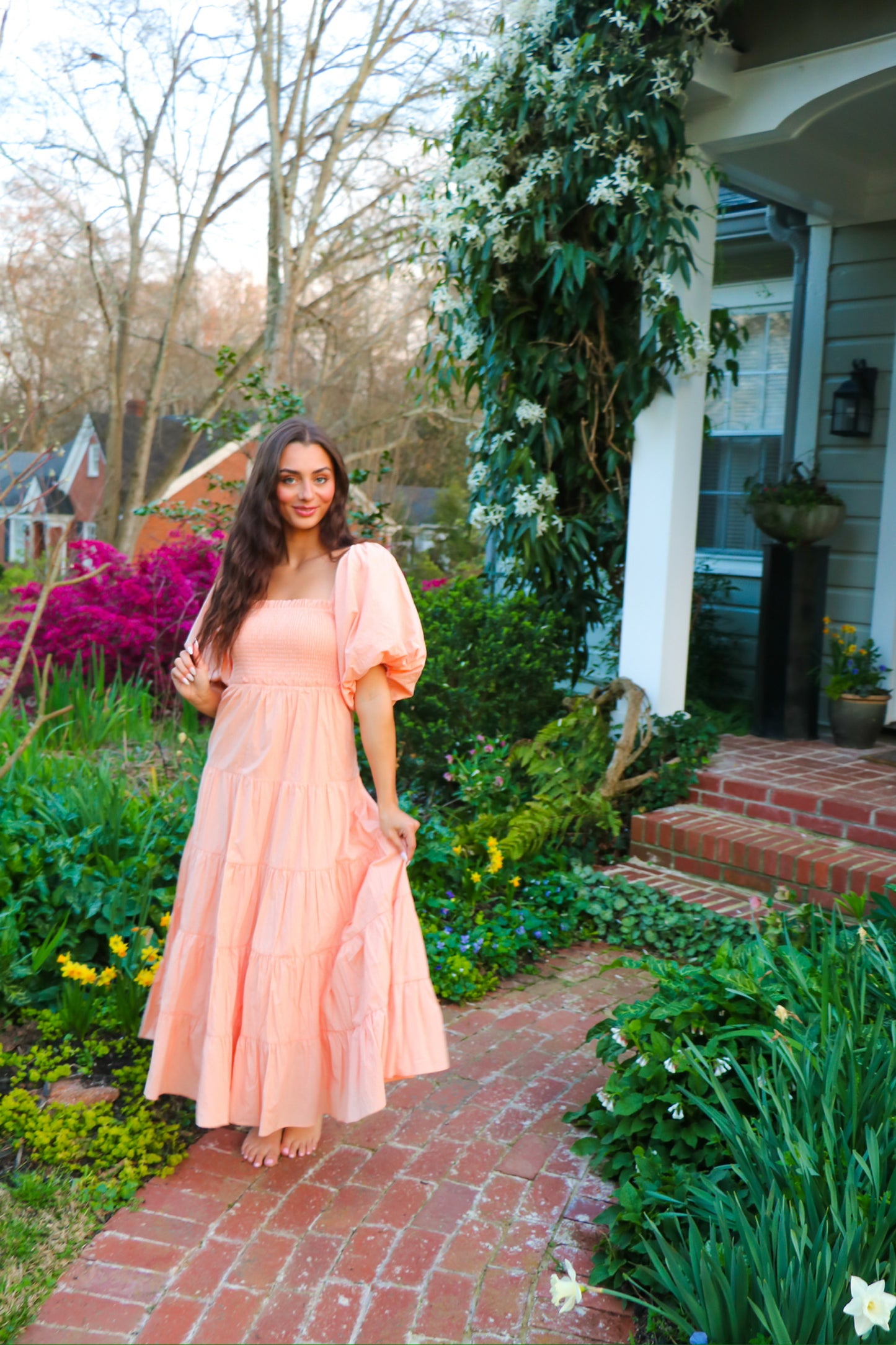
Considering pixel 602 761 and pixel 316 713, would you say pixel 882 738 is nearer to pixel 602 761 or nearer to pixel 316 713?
pixel 602 761

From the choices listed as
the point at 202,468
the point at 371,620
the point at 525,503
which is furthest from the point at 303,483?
the point at 202,468

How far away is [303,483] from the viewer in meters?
2.61

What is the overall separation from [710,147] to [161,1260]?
4.93 m

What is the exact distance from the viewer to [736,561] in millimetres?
7398

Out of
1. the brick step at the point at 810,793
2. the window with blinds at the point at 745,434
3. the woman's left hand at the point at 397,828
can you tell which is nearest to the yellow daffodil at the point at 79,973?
the woman's left hand at the point at 397,828

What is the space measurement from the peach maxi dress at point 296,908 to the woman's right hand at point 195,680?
0.37 ft

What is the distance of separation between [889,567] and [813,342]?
149 centimetres

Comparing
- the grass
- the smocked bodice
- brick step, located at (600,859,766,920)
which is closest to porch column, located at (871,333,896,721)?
brick step, located at (600,859,766,920)

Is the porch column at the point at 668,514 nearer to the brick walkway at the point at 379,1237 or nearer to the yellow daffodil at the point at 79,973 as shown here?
the brick walkway at the point at 379,1237

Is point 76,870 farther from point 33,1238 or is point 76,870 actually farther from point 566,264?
point 566,264

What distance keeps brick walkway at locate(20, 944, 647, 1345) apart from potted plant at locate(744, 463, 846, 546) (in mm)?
3708

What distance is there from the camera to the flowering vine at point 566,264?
4750 millimetres

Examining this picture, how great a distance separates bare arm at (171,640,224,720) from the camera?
105 inches

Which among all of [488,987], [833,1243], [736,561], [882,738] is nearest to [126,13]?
[736,561]
